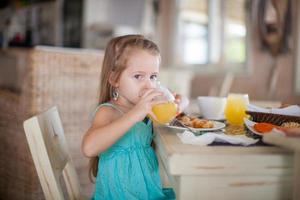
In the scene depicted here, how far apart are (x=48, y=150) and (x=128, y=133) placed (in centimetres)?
27

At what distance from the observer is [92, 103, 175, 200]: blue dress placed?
1.21m

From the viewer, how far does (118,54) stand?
1.32 m

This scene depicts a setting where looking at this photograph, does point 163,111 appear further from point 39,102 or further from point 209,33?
point 209,33

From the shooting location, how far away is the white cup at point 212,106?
1471mm

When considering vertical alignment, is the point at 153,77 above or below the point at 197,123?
above

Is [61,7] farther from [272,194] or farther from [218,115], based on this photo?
[272,194]

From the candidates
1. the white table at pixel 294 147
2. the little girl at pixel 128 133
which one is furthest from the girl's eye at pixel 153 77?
the white table at pixel 294 147

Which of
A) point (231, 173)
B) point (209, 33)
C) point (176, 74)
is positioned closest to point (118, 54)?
point (231, 173)

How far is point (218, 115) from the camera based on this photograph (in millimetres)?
1494

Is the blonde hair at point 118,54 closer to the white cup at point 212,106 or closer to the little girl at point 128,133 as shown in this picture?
the little girl at point 128,133

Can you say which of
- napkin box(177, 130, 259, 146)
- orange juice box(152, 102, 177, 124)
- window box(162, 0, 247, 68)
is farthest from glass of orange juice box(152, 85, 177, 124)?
window box(162, 0, 247, 68)

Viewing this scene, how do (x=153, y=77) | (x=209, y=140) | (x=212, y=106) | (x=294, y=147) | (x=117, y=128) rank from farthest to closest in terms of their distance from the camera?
(x=212, y=106), (x=153, y=77), (x=117, y=128), (x=209, y=140), (x=294, y=147)

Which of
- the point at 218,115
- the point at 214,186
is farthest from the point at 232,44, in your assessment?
the point at 214,186

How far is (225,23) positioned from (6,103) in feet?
12.0
